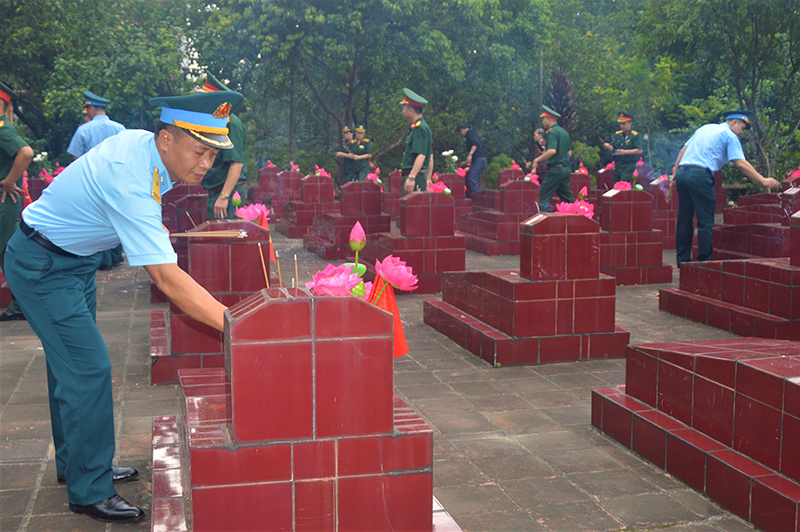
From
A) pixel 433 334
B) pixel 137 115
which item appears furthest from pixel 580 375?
pixel 137 115

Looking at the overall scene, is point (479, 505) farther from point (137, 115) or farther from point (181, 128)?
point (137, 115)

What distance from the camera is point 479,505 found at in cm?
335

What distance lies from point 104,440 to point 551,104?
23152 millimetres

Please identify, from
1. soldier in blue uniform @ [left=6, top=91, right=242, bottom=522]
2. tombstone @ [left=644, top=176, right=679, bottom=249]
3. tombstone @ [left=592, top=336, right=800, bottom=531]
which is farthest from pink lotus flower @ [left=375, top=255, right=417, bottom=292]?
tombstone @ [left=644, top=176, right=679, bottom=249]

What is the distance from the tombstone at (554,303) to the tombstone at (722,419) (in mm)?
1517

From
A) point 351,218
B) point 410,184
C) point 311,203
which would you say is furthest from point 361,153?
point 410,184

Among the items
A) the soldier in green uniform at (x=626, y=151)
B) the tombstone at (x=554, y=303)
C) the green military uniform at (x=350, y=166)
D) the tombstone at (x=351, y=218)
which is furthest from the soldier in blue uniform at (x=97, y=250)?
the soldier in green uniform at (x=626, y=151)

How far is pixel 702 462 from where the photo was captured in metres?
3.46

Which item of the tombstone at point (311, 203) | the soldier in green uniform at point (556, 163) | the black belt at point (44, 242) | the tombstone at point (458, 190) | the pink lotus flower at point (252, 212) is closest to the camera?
the black belt at point (44, 242)

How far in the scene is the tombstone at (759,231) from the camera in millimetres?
8438

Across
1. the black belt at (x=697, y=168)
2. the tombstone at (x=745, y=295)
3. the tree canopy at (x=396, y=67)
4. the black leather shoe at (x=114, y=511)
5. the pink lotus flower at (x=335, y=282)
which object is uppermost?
the tree canopy at (x=396, y=67)

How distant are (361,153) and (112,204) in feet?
42.1

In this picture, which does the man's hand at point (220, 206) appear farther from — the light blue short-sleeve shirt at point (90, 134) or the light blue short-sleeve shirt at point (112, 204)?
the light blue short-sleeve shirt at point (112, 204)

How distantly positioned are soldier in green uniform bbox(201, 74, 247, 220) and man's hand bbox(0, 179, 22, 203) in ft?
5.25
